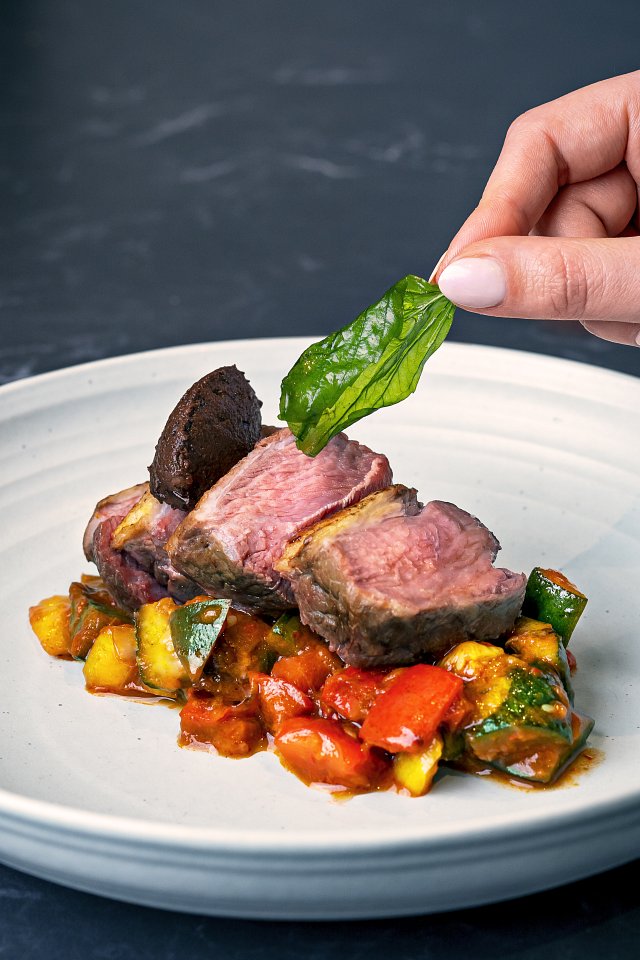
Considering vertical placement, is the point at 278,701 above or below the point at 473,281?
below

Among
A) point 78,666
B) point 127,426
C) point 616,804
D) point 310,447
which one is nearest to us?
point 616,804

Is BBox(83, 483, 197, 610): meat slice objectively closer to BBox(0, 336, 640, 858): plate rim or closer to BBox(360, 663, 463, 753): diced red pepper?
BBox(360, 663, 463, 753): diced red pepper

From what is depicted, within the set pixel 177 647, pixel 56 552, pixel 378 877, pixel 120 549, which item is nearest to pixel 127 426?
pixel 56 552

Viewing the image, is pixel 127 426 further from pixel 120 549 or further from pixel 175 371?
pixel 120 549

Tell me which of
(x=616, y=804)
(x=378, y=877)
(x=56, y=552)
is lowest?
(x=56, y=552)

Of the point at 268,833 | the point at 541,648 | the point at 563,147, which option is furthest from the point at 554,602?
the point at 563,147

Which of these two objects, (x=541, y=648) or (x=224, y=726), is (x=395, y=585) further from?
(x=224, y=726)

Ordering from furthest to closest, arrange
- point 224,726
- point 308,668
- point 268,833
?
point 308,668 < point 224,726 < point 268,833

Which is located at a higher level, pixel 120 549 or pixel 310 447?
pixel 310 447
